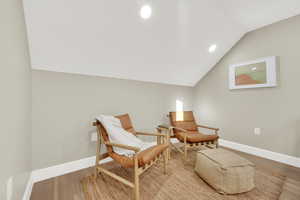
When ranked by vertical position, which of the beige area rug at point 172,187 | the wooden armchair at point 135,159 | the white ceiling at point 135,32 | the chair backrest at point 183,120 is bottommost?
the beige area rug at point 172,187

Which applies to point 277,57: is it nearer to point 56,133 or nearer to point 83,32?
point 83,32

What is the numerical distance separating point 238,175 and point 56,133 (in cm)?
236

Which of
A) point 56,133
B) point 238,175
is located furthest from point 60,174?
point 238,175

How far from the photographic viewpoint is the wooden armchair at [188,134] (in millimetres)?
2254

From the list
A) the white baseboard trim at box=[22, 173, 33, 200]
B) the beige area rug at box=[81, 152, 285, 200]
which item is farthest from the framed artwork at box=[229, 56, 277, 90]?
the white baseboard trim at box=[22, 173, 33, 200]

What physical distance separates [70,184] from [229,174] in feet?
6.22

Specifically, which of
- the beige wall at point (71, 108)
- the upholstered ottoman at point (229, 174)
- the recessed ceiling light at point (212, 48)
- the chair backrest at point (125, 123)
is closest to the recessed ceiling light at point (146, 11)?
the beige wall at point (71, 108)

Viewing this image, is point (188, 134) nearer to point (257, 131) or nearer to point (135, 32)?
point (257, 131)

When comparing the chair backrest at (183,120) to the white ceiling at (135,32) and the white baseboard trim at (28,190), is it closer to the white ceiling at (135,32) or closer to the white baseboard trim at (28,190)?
the white ceiling at (135,32)

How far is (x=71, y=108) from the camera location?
195 centimetres

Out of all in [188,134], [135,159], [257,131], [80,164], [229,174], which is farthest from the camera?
[257,131]

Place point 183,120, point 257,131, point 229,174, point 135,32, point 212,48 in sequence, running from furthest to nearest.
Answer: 1. point 183,120
2. point 212,48
3. point 257,131
4. point 135,32
5. point 229,174

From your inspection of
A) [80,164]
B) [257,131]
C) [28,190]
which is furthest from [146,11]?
[257,131]

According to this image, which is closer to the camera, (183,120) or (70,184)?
(70,184)
